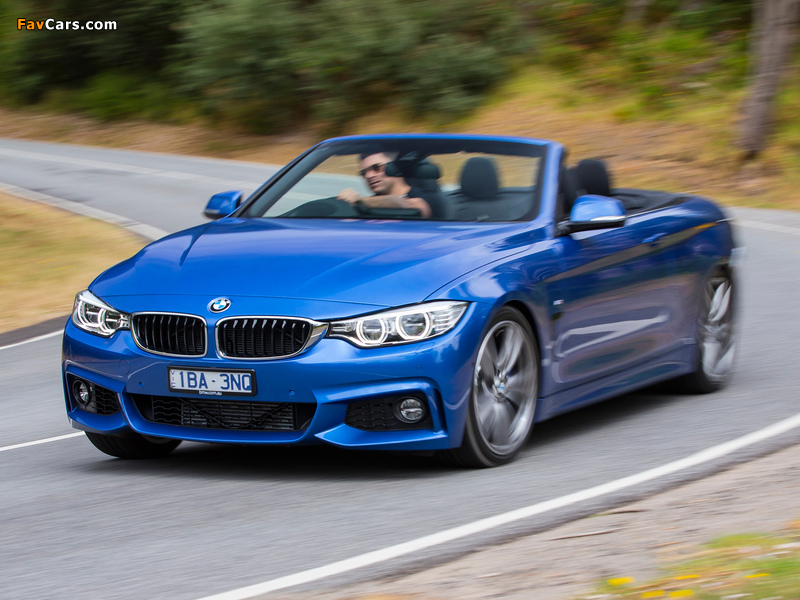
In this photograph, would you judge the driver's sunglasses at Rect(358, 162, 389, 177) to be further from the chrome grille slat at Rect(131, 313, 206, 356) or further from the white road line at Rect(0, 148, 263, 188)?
the white road line at Rect(0, 148, 263, 188)

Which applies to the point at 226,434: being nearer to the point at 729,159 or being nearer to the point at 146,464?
the point at 146,464

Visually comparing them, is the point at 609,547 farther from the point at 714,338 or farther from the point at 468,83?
the point at 468,83

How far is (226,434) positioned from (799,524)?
2261 mm

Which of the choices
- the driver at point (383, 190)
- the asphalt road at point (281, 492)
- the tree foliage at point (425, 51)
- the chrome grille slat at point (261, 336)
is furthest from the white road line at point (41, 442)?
the tree foliage at point (425, 51)

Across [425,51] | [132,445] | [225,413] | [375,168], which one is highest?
[375,168]

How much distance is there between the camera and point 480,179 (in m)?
6.44

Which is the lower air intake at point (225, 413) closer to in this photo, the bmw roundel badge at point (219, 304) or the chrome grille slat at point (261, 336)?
the chrome grille slat at point (261, 336)

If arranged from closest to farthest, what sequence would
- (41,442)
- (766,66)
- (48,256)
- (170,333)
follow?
(170,333) < (41,442) < (48,256) < (766,66)

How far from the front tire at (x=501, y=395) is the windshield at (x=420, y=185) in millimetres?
832

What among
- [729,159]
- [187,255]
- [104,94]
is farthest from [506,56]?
[187,255]

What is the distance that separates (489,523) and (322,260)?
147cm

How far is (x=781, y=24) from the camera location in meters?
21.3

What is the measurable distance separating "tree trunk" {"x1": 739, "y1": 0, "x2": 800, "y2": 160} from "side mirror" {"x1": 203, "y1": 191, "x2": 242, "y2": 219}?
646 inches

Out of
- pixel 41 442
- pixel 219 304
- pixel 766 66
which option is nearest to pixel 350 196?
pixel 219 304
